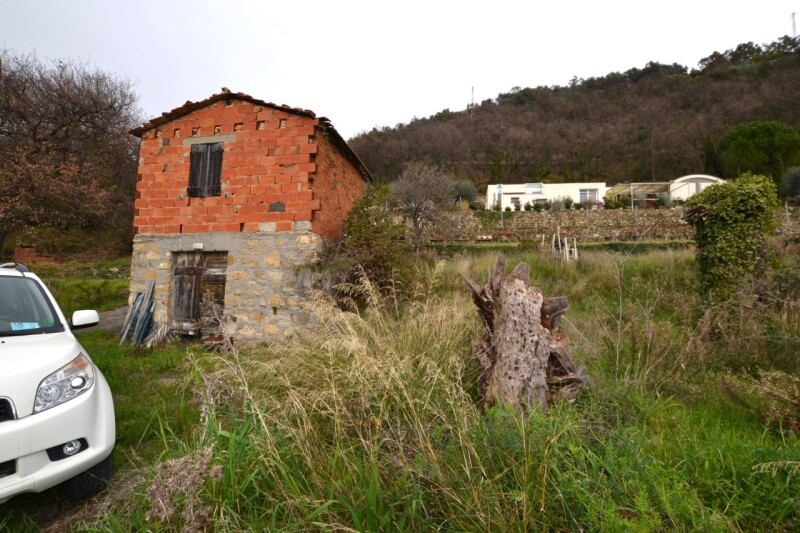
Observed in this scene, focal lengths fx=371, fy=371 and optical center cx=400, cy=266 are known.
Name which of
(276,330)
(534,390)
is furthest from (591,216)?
(534,390)

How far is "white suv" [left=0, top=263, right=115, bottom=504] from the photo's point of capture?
213 cm

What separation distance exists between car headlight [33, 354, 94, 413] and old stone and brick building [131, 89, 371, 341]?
4.58m

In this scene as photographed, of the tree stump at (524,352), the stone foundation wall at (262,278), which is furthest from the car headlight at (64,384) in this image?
the stone foundation wall at (262,278)

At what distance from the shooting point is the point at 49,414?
2254 mm

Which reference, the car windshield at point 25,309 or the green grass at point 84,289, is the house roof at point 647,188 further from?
the car windshield at point 25,309

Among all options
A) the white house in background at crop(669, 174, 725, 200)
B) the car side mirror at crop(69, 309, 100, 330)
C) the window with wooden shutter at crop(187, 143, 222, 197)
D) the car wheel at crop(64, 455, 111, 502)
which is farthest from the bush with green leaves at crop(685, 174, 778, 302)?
the white house in background at crop(669, 174, 725, 200)

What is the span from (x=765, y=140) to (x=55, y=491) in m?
52.1

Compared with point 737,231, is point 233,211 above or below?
above

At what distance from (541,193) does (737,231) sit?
31444 mm

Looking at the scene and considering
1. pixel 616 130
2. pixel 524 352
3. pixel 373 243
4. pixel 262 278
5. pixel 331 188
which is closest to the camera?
pixel 524 352

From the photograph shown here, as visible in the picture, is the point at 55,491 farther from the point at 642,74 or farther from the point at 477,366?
the point at 642,74

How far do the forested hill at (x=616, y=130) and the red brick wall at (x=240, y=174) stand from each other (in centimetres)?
4035

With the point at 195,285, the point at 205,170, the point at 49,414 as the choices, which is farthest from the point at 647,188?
the point at 49,414

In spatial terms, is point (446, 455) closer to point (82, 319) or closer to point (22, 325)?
point (22, 325)
